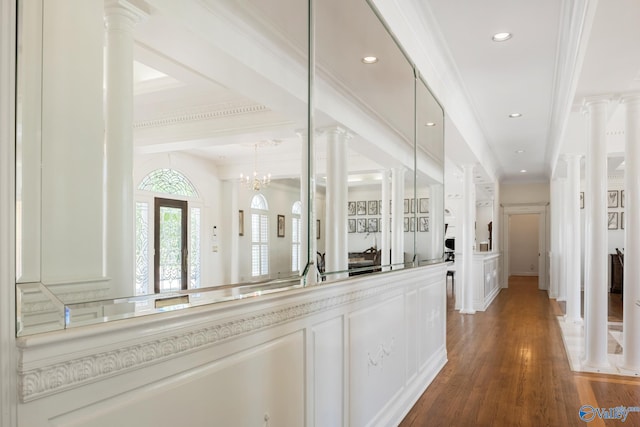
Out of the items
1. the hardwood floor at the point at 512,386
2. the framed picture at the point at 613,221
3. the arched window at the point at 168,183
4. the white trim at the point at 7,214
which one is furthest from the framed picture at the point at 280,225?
the framed picture at the point at 613,221

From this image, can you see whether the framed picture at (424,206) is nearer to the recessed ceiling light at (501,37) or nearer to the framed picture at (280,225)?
the recessed ceiling light at (501,37)

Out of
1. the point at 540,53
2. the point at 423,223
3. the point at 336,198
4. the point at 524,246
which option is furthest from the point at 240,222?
the point at 524,246

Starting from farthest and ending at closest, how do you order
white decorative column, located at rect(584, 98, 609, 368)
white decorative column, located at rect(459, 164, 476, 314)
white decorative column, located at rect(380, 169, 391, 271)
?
1. white decorative column, located at rect(459, 164, 476, 314)
2. white decorative column, located at rect(584, 98, 609, 368)
3. white decorative column, located at rect(380, 169, 391, 271)

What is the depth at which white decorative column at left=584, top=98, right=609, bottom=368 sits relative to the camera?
422cm

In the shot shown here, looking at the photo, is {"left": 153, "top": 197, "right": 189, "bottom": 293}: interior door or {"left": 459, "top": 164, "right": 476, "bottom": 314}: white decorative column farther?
{"left": 459, "top": 164, "right": 476, "bottom": 314}: white decorative column

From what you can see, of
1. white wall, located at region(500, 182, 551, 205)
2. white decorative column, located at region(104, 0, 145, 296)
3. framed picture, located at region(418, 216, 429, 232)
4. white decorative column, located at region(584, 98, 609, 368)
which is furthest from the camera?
white wall, located at region(500, 182, 551, 205)

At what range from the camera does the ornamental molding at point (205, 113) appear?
3.55 ft

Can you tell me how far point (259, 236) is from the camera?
1482mm

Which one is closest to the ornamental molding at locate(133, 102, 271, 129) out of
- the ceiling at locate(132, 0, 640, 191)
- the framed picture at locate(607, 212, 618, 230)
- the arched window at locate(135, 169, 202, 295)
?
the ceiling at locate(132, 0, 640, 191)

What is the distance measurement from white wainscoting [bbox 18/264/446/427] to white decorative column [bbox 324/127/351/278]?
140 mm

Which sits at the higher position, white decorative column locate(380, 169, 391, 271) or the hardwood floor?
white decorative column locate(380, 169, 391, 271)

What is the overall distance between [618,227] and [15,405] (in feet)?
43.9

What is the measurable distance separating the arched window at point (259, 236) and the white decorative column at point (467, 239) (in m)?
6.70

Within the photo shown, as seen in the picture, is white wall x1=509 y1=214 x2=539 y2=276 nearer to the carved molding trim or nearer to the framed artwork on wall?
the framed artwork on wall
